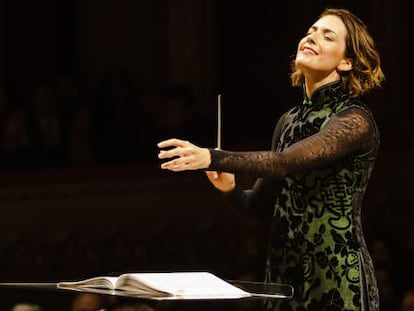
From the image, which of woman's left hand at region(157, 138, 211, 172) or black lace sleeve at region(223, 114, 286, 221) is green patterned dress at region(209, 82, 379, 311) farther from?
woman's left hand at region(157, 138, 211, 172)

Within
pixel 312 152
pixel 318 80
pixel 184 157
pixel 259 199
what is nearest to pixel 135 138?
pixel 259 199

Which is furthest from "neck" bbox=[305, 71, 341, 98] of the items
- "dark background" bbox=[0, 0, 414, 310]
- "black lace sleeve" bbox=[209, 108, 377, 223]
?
"dark background" bbox=[0, 0, 414, 310]

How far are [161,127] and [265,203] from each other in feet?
10.2

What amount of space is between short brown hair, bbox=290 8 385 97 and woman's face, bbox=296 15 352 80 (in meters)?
0.01

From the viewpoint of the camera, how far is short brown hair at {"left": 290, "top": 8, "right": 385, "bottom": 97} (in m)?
2.85

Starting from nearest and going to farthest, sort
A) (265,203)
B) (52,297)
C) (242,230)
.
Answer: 1. (265,203)
2. (52,297)
3. (242,230)

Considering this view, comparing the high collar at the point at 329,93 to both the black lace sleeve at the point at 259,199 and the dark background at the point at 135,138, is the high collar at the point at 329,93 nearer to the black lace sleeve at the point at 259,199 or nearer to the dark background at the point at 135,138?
the black lace sleeve at the point at 259,199

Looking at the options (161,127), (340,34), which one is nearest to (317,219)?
(340,34)

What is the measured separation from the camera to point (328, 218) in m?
2.82

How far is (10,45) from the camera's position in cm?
739

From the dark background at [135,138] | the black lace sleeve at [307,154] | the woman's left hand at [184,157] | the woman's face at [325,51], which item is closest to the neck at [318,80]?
the woman's face at [325,51]

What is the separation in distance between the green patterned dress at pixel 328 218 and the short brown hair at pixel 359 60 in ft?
0.11

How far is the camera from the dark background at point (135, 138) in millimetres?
5535

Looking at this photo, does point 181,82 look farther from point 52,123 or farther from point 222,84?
point 52,123
